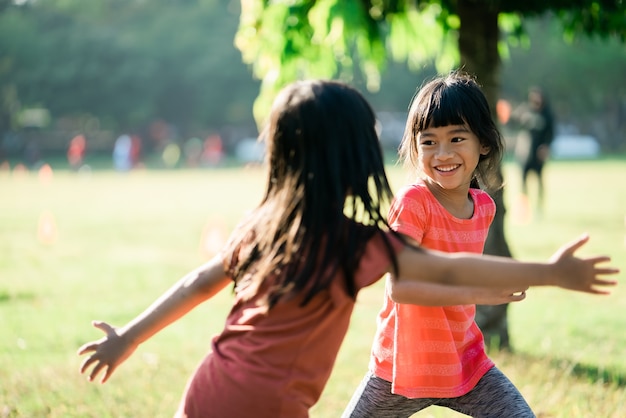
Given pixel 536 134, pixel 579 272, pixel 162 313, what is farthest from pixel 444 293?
pixel 536 134

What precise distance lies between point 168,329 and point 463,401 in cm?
447

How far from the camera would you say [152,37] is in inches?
2345

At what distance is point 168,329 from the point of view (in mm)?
7312

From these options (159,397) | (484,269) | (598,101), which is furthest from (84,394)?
(598,101)

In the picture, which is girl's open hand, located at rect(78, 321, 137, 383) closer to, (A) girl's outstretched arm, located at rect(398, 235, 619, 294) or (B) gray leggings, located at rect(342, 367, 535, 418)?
(A) girl's outstretched arm, located at rect(398, 235, 619, 294)

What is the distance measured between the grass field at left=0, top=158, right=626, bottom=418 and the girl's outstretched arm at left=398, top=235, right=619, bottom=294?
264cm

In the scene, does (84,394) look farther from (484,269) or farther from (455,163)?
(484,269)

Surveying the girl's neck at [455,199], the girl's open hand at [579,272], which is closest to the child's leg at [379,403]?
the girl's neck at [455,199]

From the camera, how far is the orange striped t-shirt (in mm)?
3117

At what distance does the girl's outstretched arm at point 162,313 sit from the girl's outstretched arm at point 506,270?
1.81ft

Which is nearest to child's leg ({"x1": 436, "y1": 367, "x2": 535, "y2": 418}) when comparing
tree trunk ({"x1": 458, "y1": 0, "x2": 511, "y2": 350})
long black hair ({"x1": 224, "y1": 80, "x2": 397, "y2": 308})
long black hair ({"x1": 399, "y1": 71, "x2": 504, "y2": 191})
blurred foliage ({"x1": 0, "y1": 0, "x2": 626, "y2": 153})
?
long black hair ({"x1": 399, "y1": 71, "x2": 504, "y2": 191})

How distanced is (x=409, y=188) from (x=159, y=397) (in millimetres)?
2592

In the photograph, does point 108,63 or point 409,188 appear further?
point 108,63

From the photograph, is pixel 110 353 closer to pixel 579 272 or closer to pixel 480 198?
pixel 579 272
